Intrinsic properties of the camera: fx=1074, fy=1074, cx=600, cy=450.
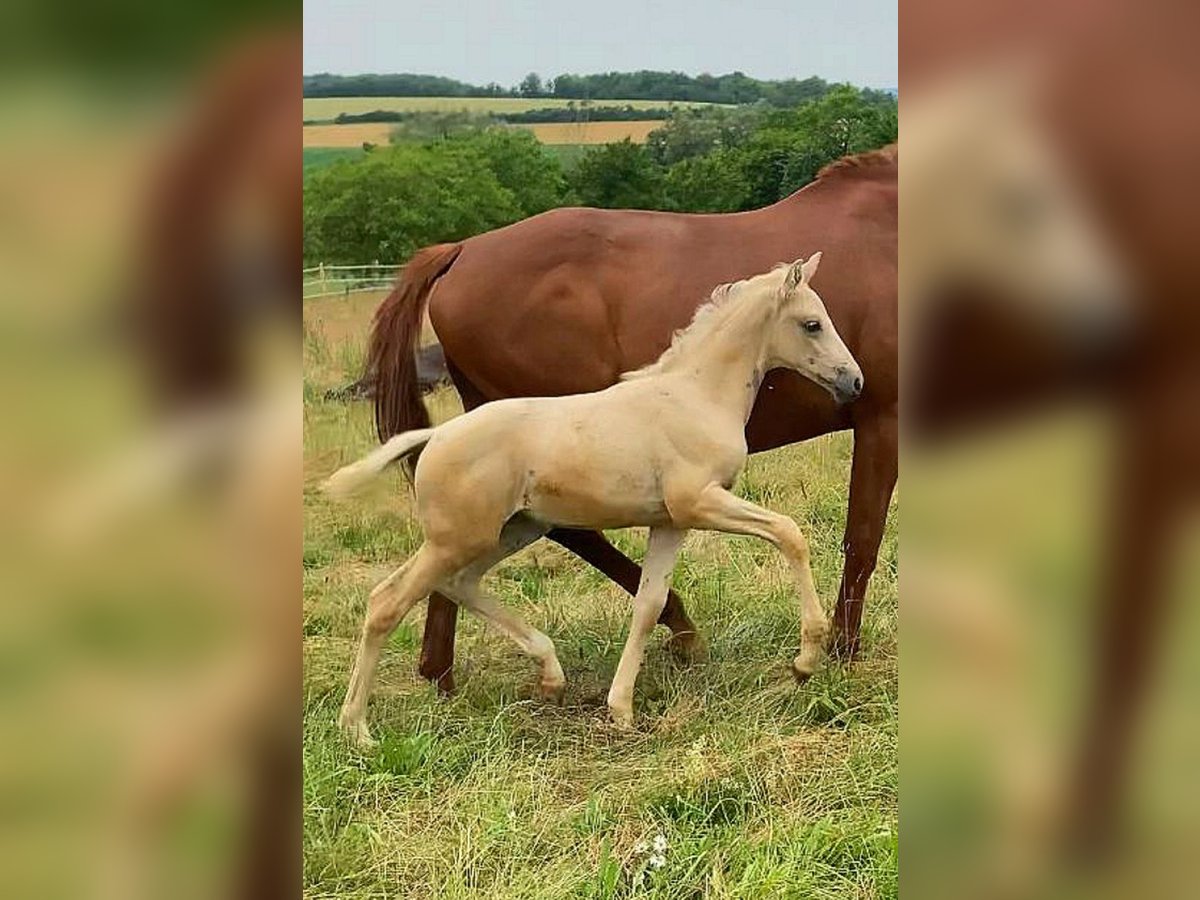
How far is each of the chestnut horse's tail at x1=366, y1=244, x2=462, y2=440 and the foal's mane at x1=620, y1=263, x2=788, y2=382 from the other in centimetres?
46

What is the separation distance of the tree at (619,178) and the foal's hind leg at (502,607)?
0.67 metres

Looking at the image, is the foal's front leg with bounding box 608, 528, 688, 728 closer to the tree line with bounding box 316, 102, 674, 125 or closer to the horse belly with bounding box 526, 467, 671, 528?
the horse belly with bounding box 526, 467, 671, 528

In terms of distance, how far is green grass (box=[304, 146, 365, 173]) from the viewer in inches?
73.2

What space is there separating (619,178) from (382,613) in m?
0.95

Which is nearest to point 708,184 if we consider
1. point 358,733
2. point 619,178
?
point 619,178

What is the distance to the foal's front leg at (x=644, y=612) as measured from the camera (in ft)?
6.48

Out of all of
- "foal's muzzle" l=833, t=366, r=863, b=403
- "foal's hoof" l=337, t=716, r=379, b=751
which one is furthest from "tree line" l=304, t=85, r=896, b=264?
"foal's hoof" l=337, t=716, r=379, b=751

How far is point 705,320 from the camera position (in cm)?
191

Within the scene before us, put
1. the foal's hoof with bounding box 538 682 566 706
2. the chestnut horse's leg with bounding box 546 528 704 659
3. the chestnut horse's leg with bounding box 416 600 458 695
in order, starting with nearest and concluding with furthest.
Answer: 1. the foal's hoof with bounding box 538 682 566 706
2. the chestnut horse's leg with bounding box 416 600 458 695
3. the chestnut horse's leg with bounding box 546 528 704 659
